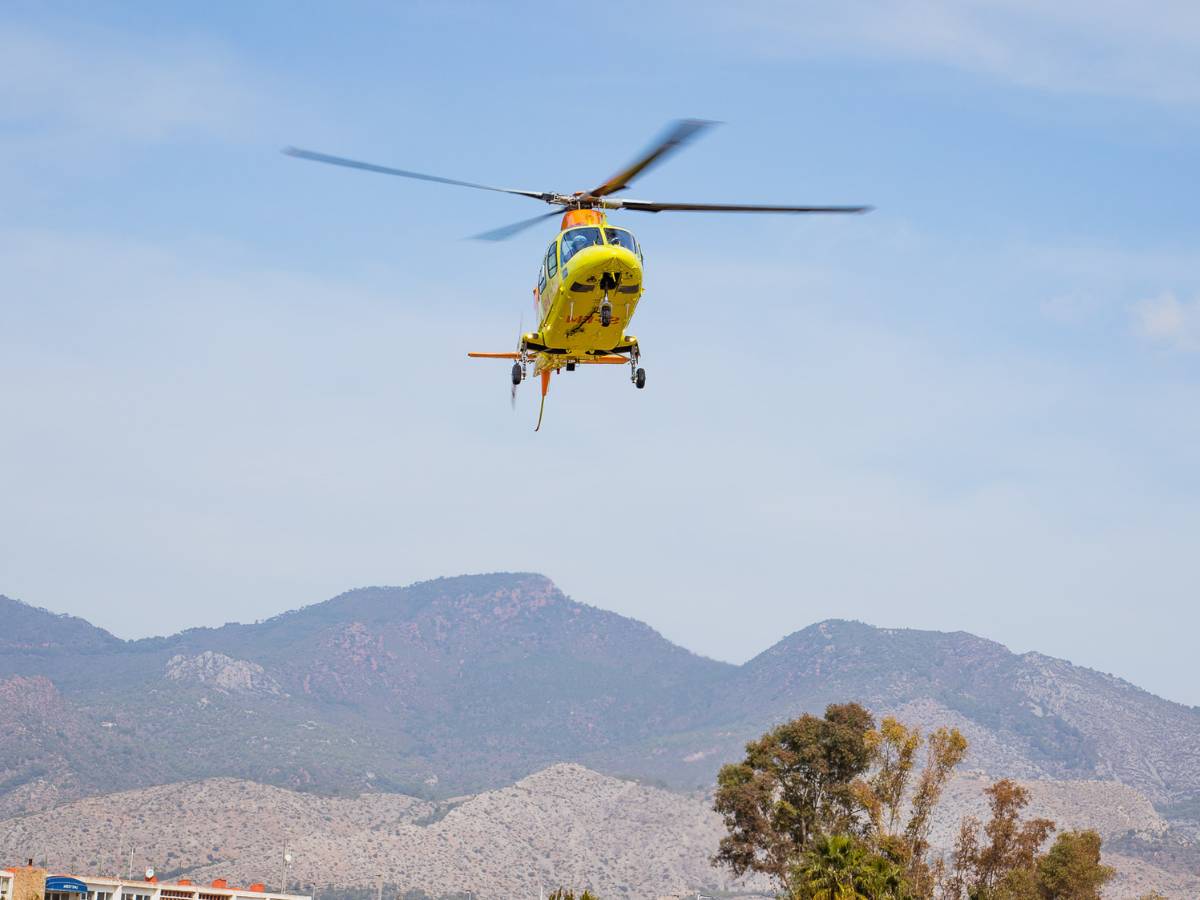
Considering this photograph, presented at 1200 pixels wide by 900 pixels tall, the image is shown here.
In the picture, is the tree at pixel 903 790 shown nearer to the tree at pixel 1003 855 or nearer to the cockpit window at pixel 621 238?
the tree at pixel 1003 855

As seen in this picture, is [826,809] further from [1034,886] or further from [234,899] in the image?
[234,899]

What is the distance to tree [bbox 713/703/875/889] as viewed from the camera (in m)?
107

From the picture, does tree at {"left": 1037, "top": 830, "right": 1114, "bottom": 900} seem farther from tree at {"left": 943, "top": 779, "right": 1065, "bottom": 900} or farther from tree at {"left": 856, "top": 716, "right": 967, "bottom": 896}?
tree at {"left": 856, "top": 716, "right": 967, "bottom": 896}

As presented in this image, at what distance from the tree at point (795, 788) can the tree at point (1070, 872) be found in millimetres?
12095

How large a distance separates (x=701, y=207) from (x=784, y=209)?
3280 millimetres

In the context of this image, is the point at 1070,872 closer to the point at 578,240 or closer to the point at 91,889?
the point at 91,889

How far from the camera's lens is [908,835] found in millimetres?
99938

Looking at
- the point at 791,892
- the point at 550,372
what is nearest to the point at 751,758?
the point at 791,892

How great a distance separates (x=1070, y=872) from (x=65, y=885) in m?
62.0

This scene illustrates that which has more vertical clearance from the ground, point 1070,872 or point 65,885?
point 1070,872

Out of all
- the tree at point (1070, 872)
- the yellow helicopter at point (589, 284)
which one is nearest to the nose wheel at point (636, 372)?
the yellow helicopter at point (589, 284)

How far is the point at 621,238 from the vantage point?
4600 cm

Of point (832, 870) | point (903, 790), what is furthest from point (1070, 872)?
point (832, 870)

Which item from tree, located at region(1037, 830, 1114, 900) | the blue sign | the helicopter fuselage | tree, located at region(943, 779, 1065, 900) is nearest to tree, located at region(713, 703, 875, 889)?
tree, located at region(943, 779, 1065, 900)
